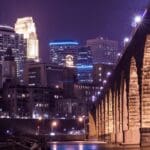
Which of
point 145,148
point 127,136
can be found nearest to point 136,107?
point 127,136

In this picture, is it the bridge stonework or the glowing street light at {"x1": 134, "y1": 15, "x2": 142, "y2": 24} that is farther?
the glowing street light at {"x1": 134, "y1": 15, "x2": 142, "y2": 24}

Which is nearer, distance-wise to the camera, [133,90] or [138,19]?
[138,19]

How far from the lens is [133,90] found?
2896 inches

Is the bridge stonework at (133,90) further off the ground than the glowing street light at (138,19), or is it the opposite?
the glowing street light at (138,19)

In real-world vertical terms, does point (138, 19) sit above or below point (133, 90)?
above

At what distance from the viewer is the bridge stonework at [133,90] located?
200 feet

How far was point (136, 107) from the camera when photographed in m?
73.6

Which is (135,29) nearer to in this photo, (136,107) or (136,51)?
(136,51)

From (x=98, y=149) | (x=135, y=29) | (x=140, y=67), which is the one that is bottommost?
(x=98, y=149)

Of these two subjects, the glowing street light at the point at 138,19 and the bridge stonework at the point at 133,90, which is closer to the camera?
the bridge stonework at the point at 133,90

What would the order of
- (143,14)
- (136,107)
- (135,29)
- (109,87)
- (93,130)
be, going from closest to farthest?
(143,14) < (135,29) < (136,107) < (109,87) < (93,130)

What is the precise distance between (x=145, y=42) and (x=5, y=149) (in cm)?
2311

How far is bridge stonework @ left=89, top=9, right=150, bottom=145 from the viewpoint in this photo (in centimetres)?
6088

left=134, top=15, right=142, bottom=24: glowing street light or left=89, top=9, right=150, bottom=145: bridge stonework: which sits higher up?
left=134, top=15, right=142, bottom=24: glowing street light
